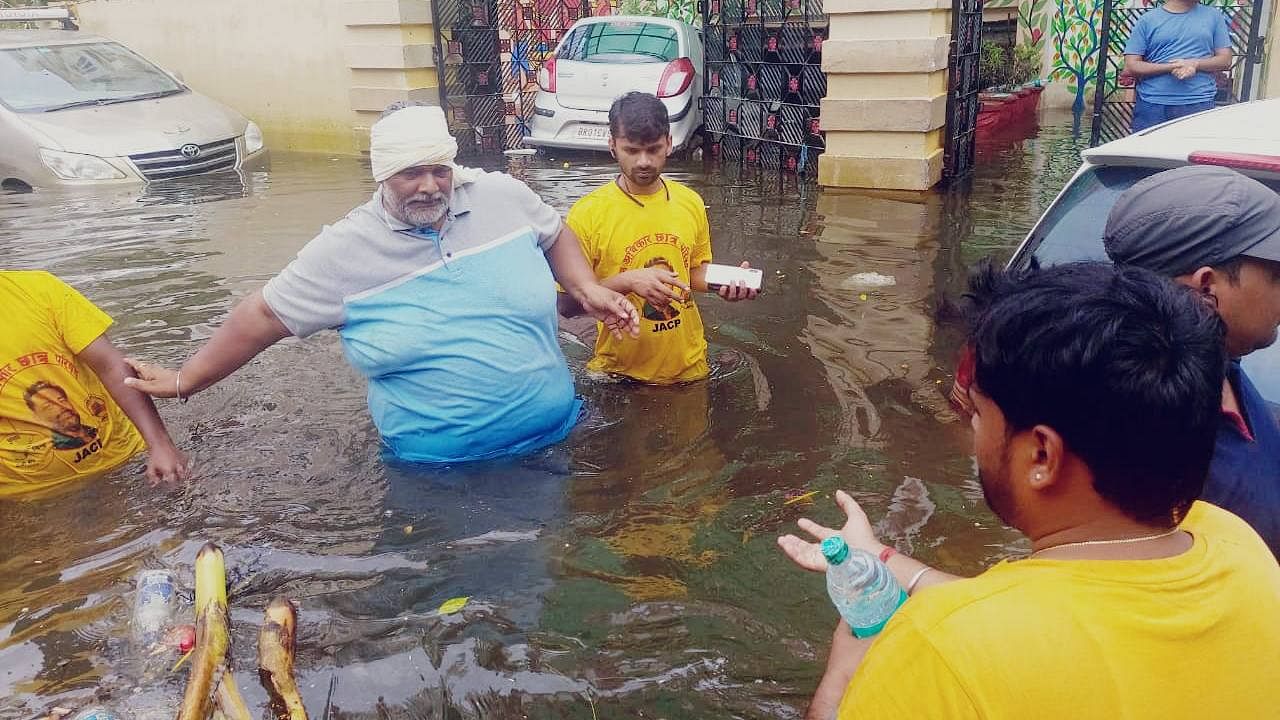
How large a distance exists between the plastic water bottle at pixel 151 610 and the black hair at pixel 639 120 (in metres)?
2.64

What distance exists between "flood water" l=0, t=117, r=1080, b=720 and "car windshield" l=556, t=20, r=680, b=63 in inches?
271

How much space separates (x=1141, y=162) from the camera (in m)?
3.69

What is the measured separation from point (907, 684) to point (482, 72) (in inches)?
574

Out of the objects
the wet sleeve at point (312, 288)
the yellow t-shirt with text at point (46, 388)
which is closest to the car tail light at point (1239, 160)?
the wet sleeve at point (312, 288)

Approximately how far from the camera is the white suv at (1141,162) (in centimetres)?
345

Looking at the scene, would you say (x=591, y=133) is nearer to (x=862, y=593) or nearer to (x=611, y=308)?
(x=611, y=308)

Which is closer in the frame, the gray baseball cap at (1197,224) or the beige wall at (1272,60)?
the gray baseball cap at (1197,224)

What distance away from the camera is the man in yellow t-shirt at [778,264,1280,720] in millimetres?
1308

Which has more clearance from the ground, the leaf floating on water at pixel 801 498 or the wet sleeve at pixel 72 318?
the wet sleeve at pixel 72 318

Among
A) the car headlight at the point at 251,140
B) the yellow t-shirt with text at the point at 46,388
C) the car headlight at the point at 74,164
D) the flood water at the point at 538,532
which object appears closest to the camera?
the flood water at the point at 538,532

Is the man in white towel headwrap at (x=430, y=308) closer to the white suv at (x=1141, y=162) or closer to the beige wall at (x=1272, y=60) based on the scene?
the white suv at (x=1141, y=162)

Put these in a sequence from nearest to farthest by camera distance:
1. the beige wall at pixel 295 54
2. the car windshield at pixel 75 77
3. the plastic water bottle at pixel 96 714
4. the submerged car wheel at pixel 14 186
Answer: the plastic water bottle at pixel 96 714 → the submerged car wheel at pixel 14 186 → the car windshield at pixel 75 77 → the beige wall at pixel 295 54

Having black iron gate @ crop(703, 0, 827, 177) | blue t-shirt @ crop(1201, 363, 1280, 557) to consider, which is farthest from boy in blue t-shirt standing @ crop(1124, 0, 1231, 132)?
blue t-shirt @ crop(1201, 363, 1280, 557)

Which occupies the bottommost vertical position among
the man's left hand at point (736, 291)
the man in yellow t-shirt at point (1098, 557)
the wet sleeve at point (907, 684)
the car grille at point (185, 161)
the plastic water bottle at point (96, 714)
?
the plastic water bottle at point (96, 714)
